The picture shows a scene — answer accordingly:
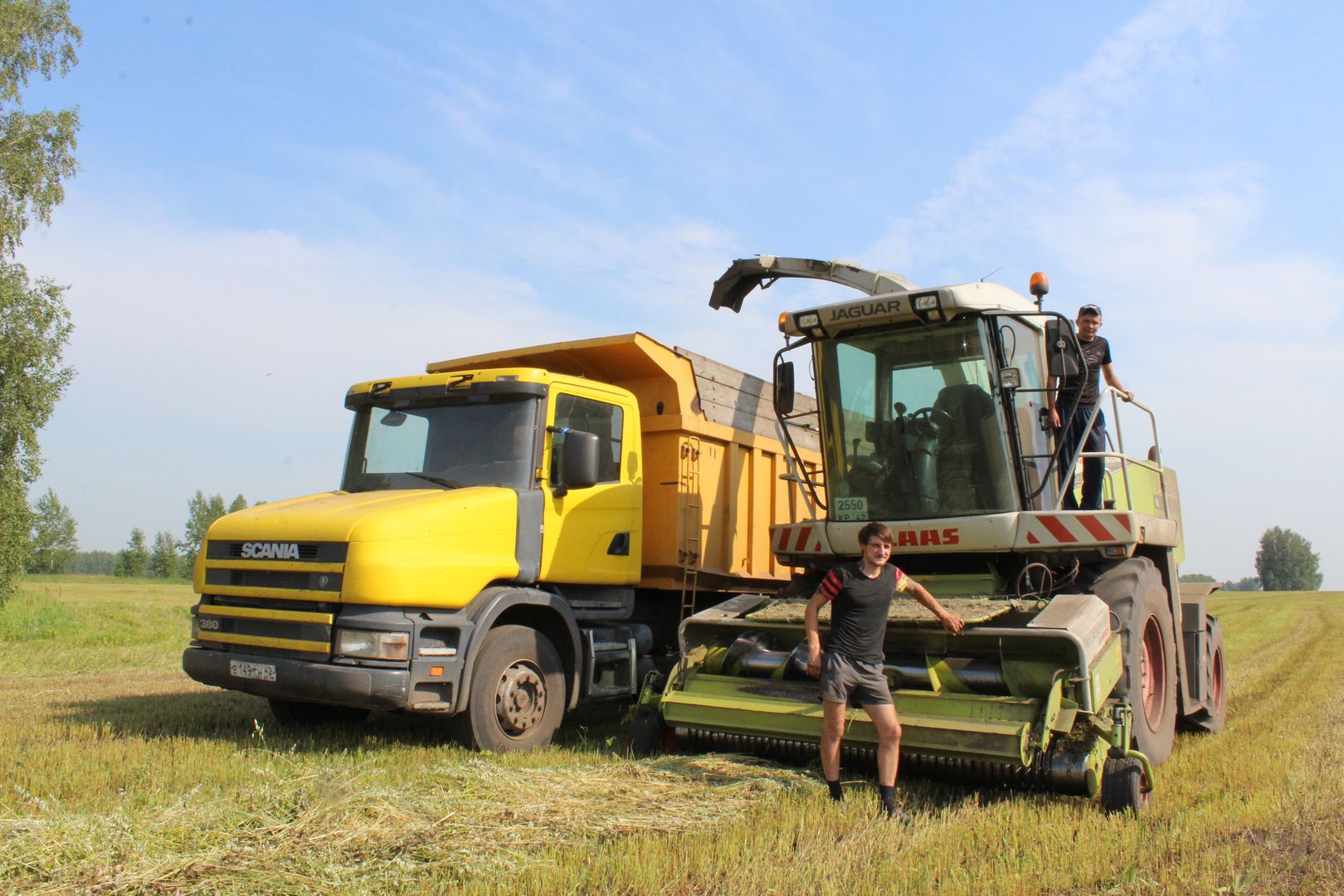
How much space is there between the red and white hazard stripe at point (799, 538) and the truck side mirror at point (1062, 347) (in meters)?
2.00

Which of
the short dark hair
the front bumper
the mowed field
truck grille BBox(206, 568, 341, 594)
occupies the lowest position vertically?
the mowed field

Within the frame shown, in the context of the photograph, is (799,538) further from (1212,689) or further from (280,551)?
(1212,689)

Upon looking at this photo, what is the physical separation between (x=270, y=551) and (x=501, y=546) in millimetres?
1530

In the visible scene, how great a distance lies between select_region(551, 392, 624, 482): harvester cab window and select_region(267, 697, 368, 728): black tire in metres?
2.65

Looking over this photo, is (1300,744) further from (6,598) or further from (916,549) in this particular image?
(6,598)

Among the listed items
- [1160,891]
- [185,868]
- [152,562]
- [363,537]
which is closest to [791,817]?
[1160,891]

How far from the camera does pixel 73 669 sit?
13.2 meters

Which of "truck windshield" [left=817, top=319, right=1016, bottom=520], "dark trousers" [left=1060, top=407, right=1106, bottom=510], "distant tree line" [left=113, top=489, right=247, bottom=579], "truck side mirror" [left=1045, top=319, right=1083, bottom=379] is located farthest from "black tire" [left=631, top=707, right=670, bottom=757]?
"distant tree line" [left=113, top=489, right=247, bottom=579]

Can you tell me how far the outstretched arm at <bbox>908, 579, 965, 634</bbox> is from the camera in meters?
5.70

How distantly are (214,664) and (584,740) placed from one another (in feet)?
8.49

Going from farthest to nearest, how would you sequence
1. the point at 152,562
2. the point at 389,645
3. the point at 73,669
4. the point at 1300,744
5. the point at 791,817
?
the point at 152,562
the point at 73,669
the point at 1300,744
the point at 389,645
the point at 791,817

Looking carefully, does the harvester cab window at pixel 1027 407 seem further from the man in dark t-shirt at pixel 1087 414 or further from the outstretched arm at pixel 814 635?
the outstretched arm at pixel 814 635

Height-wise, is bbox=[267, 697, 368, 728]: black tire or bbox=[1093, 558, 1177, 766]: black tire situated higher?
bbox=[1093, 558, 1177, 766]: black tire

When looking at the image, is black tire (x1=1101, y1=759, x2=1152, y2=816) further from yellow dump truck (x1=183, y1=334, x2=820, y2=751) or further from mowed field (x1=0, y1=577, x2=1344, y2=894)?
yellow dump truck (x1=183, y1=334, x2=820, y2=751)
